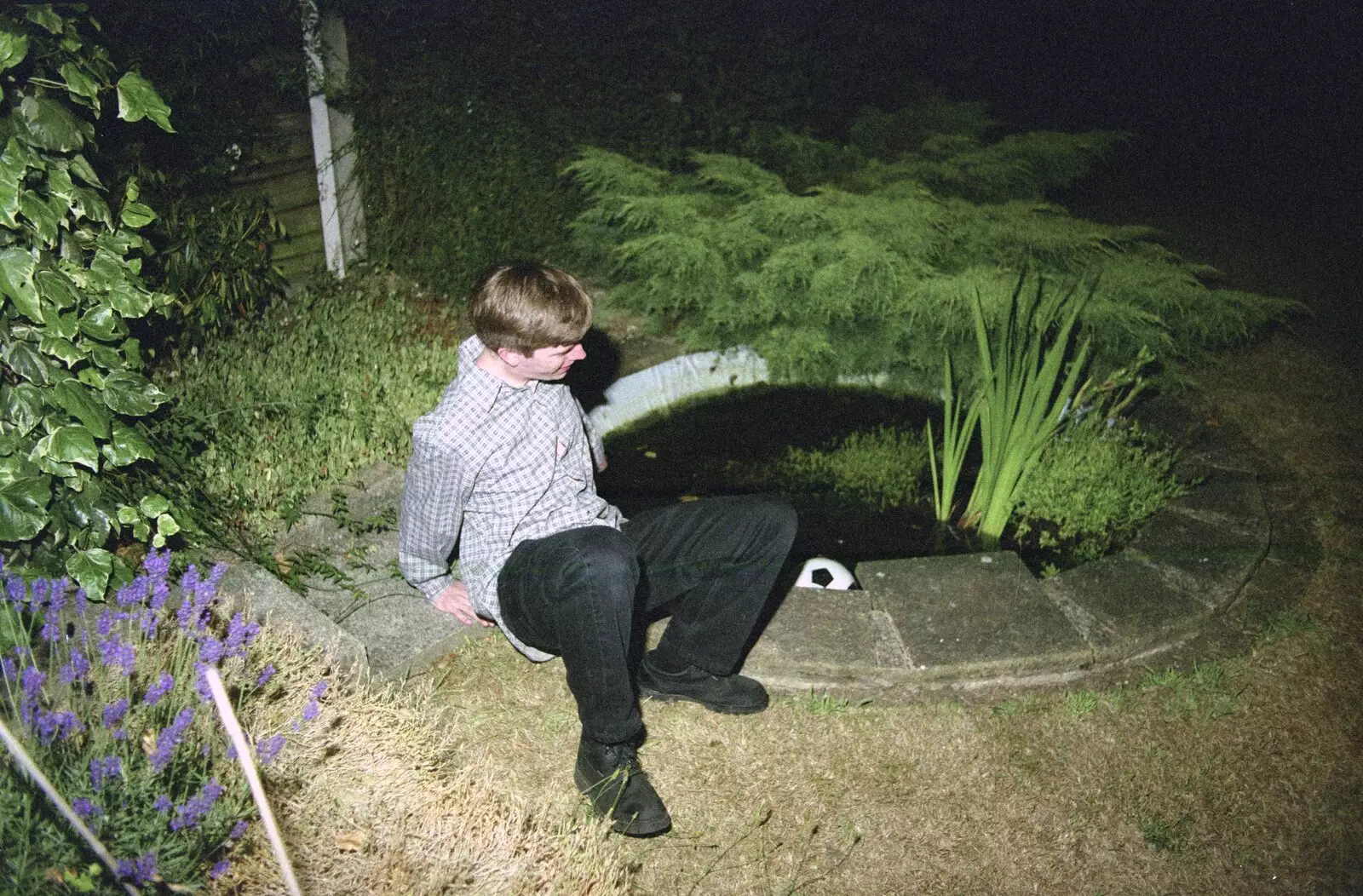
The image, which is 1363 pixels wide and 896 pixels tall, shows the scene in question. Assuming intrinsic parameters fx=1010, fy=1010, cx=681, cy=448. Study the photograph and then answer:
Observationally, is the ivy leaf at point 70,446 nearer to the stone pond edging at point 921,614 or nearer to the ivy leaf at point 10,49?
the stone pond edging at point 921,614

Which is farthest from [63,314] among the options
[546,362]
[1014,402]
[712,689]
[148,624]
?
[1014,402]

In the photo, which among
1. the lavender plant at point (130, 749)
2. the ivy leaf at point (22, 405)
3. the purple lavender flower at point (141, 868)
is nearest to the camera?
the purple lavender flower at point (141, 868)

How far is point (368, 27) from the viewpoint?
4.88m

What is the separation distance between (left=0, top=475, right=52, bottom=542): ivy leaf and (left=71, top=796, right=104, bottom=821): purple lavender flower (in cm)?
107

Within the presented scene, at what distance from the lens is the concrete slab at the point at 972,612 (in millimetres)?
3049

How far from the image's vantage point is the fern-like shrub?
3754 mm

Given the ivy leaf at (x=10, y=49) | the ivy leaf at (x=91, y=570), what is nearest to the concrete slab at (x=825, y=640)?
the ivy leaf at (x=91, y=570)

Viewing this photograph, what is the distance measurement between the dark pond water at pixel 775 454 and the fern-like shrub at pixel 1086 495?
1.10 ft

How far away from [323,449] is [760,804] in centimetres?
209

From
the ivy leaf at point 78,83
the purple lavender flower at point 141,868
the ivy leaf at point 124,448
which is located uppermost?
the ivy leaf at point 78,83

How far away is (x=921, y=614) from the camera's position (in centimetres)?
317

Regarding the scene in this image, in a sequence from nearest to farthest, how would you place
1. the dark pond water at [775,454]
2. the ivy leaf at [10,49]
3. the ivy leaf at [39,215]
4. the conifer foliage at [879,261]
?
the ivy leaf at [10,49]
the ivy leaf at [39,215]
the dark pond water at [775,454]
the conifer foliage at [879,261]

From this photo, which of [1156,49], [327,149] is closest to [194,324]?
[327,149]

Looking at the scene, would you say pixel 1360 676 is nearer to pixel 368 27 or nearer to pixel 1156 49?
pixel 368 27
